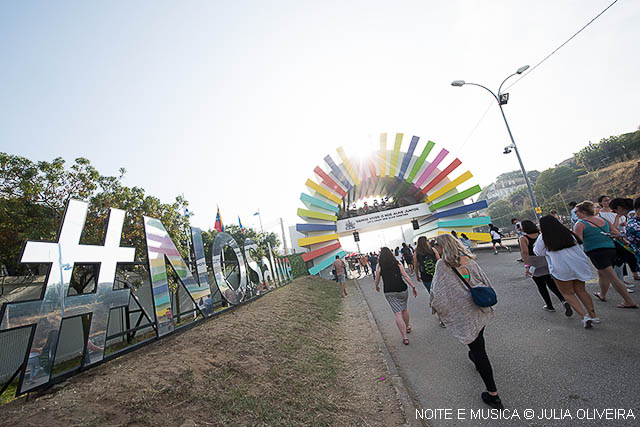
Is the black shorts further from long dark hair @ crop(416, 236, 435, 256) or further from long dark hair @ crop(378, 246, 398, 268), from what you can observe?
long dark hair @ crop(378, 246, 398, 268)

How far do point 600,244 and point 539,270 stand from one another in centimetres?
93

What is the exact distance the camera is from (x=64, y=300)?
4121 mm

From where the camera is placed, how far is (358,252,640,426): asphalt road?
8.27 ft

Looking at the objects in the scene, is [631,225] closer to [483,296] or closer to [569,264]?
[569,264]

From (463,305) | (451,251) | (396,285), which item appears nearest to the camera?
(463,305)

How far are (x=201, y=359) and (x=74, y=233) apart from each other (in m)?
2.78

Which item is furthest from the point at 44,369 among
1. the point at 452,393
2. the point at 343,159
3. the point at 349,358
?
the point at 343,159

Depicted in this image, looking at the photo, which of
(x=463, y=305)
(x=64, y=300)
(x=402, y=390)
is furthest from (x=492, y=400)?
(x=64, y=300)

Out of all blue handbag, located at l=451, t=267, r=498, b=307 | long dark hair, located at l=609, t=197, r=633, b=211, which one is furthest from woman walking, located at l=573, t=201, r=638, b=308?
blue handbag, located at l=451, t=267, r=498, b=307

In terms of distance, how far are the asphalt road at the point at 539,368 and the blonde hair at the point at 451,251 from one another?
1.38 metres

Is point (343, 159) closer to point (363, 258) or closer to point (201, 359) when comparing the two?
point (363, 258)

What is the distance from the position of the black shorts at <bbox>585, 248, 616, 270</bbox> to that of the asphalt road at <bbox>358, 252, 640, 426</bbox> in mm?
722

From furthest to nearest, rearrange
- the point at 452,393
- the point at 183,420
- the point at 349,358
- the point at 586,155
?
the point at 586,155 < the point at 349,358 < the point at 452,393 < the point at 183,420

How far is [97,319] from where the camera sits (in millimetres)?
4531
